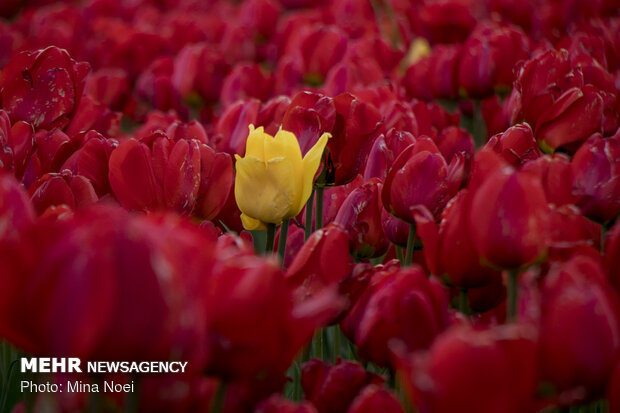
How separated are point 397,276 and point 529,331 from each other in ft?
0.48

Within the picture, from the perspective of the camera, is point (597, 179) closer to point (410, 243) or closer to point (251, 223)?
point (410, 243)

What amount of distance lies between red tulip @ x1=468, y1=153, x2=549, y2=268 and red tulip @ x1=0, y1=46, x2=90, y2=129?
1.82 feet

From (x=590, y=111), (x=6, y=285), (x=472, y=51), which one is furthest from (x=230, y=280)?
(x=472, y=51)

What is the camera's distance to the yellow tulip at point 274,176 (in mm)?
724

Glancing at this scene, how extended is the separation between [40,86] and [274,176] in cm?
35

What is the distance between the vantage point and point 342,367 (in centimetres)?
59

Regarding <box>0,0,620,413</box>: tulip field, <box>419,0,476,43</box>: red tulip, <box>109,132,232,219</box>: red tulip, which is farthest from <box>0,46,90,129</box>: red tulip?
<box>419,0,476,43</box>: red tulip

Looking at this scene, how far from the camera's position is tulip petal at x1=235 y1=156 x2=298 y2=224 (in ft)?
A: 2.37

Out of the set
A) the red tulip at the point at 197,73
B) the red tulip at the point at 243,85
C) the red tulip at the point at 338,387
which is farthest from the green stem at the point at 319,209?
the red tulip at the point at 197,73

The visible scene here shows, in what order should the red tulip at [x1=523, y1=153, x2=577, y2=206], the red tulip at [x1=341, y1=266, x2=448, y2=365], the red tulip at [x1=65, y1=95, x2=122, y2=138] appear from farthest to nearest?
1. the red tulip at [x1=65, y1=95, x2=122, y2=138]
2. the red tulip at [x1=523, y1=153, x2=577, y2=206]
3. the red tulip at [x1=341, y1=266, x2=448, y2=365]

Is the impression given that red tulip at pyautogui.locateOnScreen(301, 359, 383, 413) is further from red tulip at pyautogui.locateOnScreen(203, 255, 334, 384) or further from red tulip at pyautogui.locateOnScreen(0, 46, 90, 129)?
red tulip at pyautogui.locateOnScreen(0, 46, 90, 129)

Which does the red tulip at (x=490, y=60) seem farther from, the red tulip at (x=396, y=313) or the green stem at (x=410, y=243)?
the red tulip at (x=396, y=313)

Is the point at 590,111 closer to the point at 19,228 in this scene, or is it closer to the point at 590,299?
the point at 590,299

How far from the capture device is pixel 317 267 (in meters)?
0.59
